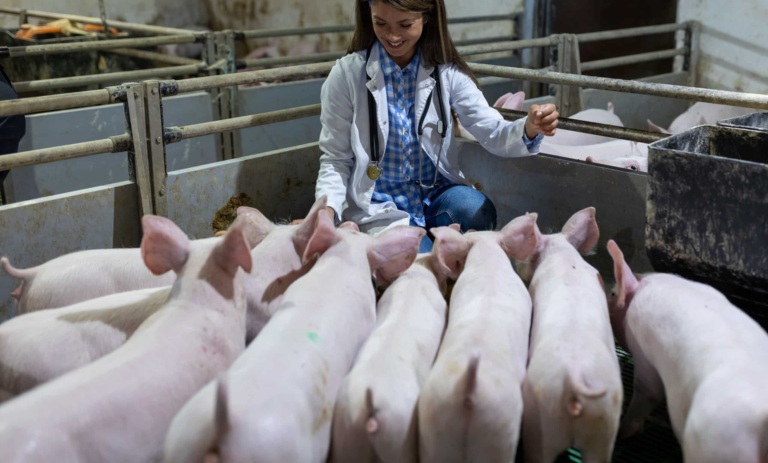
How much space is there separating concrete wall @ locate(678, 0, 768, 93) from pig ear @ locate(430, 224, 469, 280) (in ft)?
11.1

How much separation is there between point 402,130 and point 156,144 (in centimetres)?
75

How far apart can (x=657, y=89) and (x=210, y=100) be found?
2193mm

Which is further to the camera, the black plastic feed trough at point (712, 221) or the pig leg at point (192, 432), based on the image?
the black plastic feed trough at point (712, 221)

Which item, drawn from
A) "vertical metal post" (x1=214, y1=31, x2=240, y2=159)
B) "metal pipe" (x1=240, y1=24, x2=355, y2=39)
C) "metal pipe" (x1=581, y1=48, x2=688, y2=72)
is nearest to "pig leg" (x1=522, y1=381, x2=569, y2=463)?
"vertical metal post" (x1=214, y1=31, x2=240, y2=159)

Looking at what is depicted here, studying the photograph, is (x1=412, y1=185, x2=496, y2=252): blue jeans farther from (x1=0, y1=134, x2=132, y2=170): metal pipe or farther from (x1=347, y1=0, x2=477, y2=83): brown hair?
(x1=0, y1=134, x2=132, y2=170): metal pipe

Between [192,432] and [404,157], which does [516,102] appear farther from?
[192,432]

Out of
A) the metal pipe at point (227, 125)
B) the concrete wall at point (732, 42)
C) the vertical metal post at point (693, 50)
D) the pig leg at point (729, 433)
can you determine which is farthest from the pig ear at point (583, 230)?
the vertical metal post at point (693, 50)

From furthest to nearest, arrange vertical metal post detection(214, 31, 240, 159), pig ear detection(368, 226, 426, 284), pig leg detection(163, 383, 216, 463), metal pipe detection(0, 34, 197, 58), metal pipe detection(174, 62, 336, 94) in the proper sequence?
vertical metal post detection(214, 31, 240, 159) → metal pipe detection(0, 34, 197, 58) → metal pipe detection(174, 62, 336, 94) → pig ear detection(368, 226, 426, 284) → pig leg detection(163, 383, 216, 463)

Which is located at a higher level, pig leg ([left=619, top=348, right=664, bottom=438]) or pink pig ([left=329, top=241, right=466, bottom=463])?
pink pig ([left=329, top=241, right=466, bottom=463])

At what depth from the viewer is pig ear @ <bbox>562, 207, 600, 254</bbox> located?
2.14m

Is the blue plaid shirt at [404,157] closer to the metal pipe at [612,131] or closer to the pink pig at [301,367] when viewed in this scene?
the metal pipe at [612,131]

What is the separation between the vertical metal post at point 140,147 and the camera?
7.82ft

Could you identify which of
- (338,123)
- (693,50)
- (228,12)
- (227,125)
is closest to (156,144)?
(227,125)

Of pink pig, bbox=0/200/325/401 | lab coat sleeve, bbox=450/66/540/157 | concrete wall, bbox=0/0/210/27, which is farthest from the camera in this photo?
concrete wall, bbox=0/0/210/27
